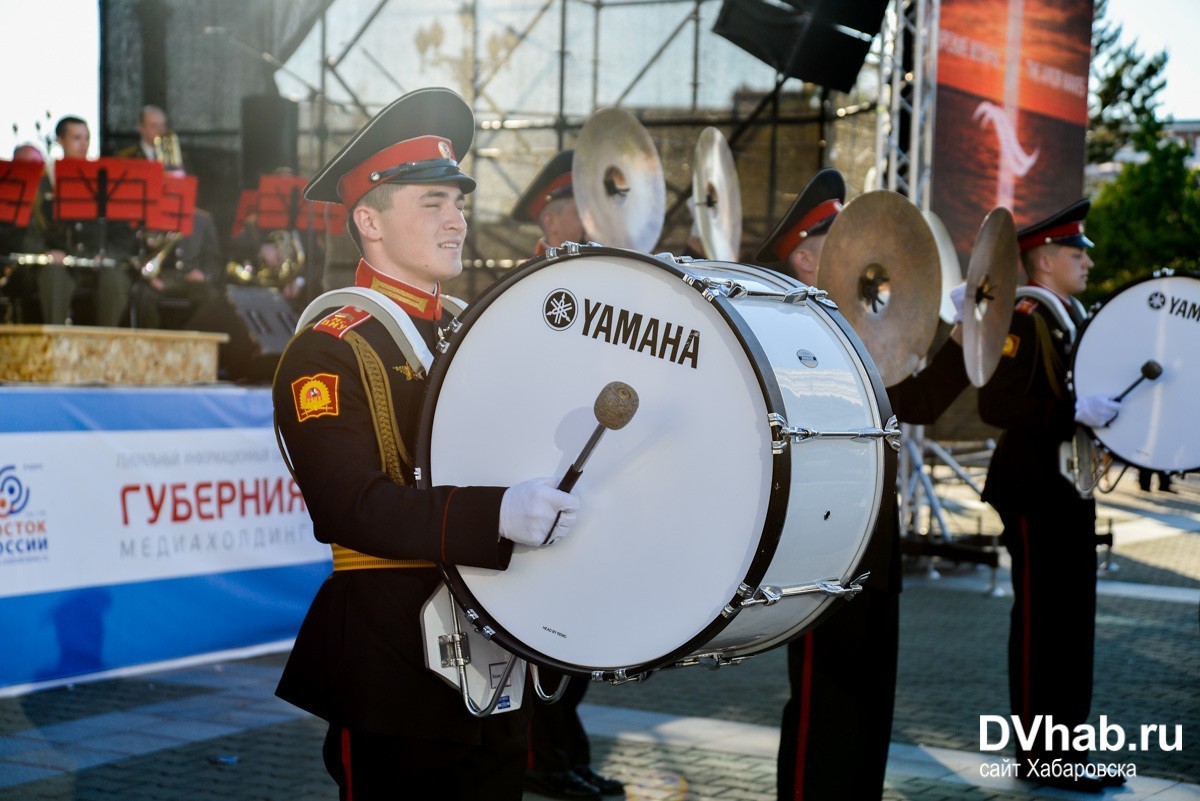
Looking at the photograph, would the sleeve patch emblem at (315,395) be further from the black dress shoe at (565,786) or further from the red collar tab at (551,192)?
the red collar tab at (551,192)

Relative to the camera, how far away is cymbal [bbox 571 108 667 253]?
5574mm

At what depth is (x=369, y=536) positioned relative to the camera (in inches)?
103

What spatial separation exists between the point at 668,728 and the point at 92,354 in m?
4.31

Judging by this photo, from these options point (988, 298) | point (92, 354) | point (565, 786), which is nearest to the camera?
point (988, 298)

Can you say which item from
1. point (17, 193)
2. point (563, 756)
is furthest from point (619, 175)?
point (17, 193)

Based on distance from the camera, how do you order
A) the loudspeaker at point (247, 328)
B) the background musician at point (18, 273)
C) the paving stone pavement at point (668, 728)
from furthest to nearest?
1. the loudspeaker at point (247, 328)
2. the background musician at point (18, 273)
3. the paving stone pavement at point (668, 728)

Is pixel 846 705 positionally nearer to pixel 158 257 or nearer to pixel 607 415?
pixel 607 415

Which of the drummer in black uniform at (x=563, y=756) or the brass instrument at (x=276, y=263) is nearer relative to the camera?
the drummer in black uniform at (x=563, y=756)

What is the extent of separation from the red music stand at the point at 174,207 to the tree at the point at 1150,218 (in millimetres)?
22941

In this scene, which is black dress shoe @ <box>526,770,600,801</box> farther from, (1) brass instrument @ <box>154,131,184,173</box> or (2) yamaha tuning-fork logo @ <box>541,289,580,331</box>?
(1) brass instrument @ <box>154,131,184,173</box>

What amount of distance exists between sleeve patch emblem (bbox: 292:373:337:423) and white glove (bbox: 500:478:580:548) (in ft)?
1.31

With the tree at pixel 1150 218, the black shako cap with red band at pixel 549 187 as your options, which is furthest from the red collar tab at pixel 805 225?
the tree at pixel 1150 218

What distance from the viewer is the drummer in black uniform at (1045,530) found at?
5391 millimetres

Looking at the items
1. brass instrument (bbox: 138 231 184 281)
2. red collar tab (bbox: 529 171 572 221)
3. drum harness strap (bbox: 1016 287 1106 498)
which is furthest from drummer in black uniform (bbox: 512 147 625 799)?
brass instrument (bbox: 138 231 184 281)
